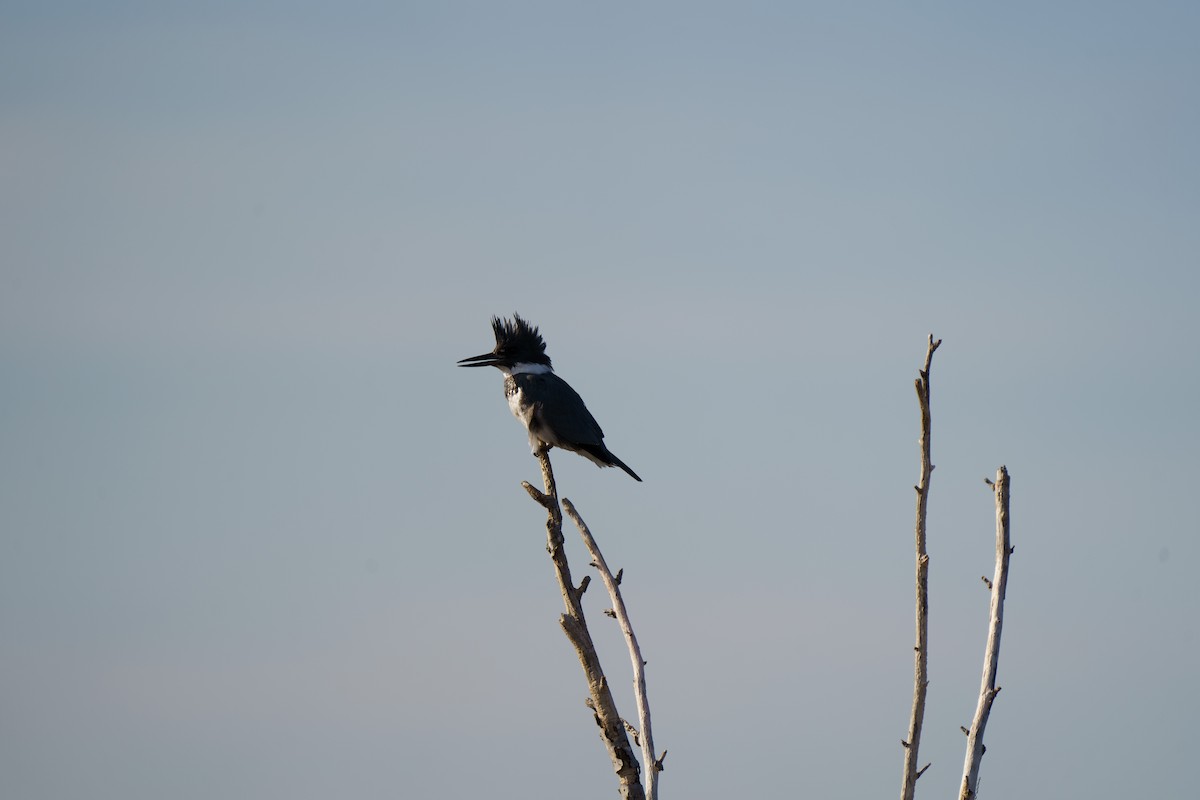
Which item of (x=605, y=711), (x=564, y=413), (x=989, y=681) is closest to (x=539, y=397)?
(x=564, y=413)

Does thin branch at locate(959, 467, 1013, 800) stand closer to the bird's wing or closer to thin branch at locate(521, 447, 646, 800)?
thin branch at locate(521, 447, 646, 800)

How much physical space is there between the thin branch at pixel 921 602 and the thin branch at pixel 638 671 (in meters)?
1.33

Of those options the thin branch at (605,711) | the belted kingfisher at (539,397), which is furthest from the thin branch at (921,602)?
the belted kingfisher at (539,397)

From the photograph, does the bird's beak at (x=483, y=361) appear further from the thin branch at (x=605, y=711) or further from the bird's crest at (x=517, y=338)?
the thin branch at (x=605, y=711)

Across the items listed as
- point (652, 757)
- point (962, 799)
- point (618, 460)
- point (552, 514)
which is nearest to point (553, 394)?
point (618, 460)

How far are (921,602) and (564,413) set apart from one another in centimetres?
784

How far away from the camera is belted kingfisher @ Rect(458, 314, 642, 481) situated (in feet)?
47.6

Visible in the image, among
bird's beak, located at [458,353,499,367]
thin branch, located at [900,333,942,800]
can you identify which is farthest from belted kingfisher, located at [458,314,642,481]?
thin branch, located at [900,333,942,800]

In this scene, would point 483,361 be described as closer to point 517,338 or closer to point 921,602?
point 517,338

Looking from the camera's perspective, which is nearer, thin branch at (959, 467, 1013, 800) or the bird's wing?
thin branch at (959, 467, 1013, 800)

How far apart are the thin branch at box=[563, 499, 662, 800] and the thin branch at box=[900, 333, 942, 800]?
1328mm

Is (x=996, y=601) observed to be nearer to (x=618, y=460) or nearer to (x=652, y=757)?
(x=652, y=757)

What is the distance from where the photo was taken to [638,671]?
7887mm

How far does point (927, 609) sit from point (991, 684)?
1.57 ft
